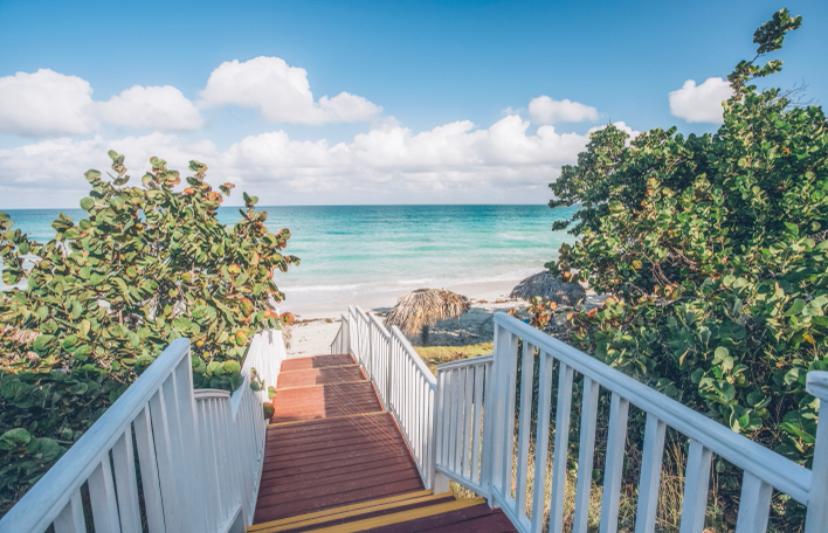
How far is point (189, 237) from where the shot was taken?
11.3 feet

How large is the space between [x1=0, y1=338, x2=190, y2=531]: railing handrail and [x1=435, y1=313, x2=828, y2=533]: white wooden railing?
4.18 feet

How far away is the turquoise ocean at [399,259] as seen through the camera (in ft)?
69.4

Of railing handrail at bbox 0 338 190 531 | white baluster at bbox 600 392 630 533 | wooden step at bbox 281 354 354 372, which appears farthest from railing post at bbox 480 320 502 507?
wooden step at bbox 281 354 354 372

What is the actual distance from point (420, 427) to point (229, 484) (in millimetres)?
1657

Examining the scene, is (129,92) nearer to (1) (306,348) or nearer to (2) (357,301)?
(2) (357,301)

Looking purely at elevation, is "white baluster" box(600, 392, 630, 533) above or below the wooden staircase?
above

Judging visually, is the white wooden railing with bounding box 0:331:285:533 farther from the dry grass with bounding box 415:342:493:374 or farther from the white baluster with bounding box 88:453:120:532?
the dry grass with bounding box 415:342:493:374

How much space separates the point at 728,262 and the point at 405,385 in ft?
10.3

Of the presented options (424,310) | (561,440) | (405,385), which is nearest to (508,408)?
(561,440)

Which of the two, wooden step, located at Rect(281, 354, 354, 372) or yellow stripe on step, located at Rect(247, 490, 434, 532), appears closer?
yellow stripe on step, located at Rect(247, 490, 434, 532)

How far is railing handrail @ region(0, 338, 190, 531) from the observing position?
2.09ft

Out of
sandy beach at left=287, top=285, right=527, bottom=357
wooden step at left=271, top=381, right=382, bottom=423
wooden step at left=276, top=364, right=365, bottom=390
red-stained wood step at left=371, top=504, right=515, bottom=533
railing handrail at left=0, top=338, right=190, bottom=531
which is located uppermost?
railing handrail at left=0, top=338, right=190, bottom=531

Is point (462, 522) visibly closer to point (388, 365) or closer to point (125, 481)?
point (125, 481)

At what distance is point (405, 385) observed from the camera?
4.04 metres
